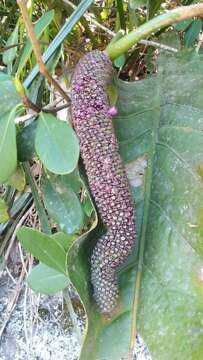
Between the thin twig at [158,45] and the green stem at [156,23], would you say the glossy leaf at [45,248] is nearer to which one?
the green stem at [156,23]

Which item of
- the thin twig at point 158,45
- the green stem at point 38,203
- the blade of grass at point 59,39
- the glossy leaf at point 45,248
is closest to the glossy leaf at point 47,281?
the glossy leaf at point 45,248

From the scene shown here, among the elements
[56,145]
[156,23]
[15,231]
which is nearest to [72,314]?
[15,231]

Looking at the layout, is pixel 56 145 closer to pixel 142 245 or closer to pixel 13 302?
pixel 142 245

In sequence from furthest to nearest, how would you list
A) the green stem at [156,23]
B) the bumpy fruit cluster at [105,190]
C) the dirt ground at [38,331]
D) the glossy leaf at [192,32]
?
the glossy leaf at [192,32], the dirt ground at [38,331], the green stem at [156,23], the bumpy fruit cluster at [105,190]

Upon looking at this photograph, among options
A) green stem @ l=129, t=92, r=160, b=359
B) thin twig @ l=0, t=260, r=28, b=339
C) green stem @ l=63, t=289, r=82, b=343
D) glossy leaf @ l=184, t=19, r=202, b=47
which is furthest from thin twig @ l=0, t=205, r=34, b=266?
glossy leaf @ l=184, t=19, r=202, b=47

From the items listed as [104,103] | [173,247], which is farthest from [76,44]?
[173,247]

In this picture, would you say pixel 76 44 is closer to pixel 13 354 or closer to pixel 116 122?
pixel 116 122

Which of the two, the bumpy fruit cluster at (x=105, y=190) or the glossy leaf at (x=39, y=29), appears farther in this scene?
the glossy leaf at (x=39, y=29)
